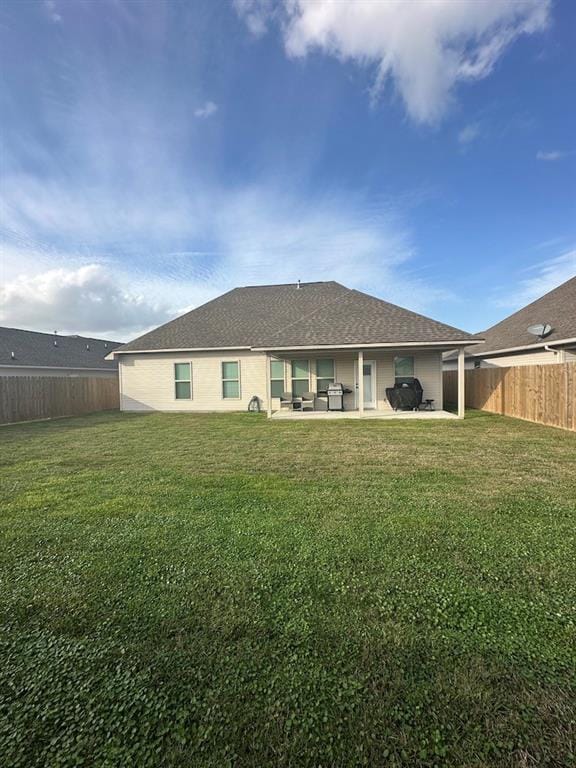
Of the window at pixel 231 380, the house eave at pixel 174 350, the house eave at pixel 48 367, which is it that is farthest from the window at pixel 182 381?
the house eave at pixel 48 367

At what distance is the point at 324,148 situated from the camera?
39.8ft

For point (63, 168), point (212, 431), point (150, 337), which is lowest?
point (212, 431)

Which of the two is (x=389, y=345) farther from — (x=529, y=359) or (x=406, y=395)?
(x=529, y=359)

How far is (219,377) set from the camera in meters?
15.2

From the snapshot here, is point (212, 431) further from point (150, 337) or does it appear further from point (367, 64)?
point (367, 64)

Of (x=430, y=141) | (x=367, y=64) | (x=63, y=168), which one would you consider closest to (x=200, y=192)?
(x=63, y=168)

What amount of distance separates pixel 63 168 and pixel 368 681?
13580 mm

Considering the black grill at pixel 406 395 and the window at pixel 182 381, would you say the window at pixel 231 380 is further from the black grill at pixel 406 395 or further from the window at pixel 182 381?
the black grill at pixel 406 395

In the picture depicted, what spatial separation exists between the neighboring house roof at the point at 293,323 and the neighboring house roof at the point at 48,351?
28.0ft

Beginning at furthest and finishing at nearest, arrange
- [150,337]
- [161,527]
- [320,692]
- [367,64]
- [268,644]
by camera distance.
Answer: [150,337] < [367,64] < [161,527] < [268,644] < [320,692]

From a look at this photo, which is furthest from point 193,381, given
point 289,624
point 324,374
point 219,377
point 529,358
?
point 289,624

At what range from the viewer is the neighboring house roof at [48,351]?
19.9 m

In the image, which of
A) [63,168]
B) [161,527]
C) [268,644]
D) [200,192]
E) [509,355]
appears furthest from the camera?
[509,355]

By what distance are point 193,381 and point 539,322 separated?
14.5m
